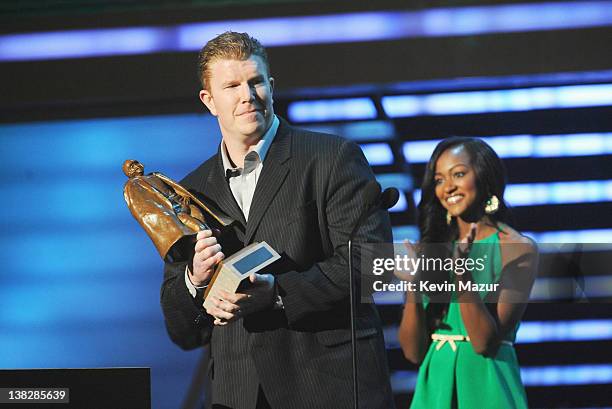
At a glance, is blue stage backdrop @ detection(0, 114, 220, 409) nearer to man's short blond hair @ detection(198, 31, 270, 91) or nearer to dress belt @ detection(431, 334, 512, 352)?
man's short blond hair @ detection(198, 31, 270, 91)

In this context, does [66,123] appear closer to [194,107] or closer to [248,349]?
[194,107]

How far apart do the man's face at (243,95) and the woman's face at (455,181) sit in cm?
60

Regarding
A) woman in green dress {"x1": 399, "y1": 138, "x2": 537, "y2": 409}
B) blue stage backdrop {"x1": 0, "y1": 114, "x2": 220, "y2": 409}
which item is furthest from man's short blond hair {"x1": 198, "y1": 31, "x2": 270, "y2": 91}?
blue stage backdrop {"x1": 0, "y1": 114, "x2": 220, "y2": 409}

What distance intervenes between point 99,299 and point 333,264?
8.80 ft

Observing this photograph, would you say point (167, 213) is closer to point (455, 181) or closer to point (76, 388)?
point (76, 388)

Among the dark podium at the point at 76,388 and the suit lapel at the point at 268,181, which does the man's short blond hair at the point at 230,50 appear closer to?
the suit lapel at the point at 268,181

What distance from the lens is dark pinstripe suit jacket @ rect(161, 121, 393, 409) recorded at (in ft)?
9.04

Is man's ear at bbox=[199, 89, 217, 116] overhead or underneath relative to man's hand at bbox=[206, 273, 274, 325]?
overhead

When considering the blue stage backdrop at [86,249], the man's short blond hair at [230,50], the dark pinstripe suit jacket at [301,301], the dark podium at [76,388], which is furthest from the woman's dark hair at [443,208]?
the blue stage backdrop at [86,249]

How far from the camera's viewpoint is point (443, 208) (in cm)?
296

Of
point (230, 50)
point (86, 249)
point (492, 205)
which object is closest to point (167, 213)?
point (230, 50)

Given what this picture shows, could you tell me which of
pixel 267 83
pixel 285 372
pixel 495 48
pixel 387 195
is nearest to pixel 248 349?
pixel 285 372

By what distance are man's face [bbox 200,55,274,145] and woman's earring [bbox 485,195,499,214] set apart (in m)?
0.74

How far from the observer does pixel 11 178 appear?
532 centimetres
